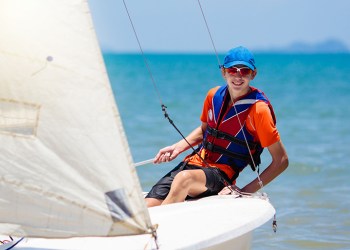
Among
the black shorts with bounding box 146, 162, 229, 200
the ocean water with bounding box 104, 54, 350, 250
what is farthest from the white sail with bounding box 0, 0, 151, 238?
the black shorts with bounding box 146, 162, 229, 200

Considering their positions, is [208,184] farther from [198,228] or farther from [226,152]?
[198,228]

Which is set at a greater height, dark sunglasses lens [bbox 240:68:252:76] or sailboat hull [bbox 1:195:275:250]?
dark sunglasses lens [bbox 240:68:252:76]

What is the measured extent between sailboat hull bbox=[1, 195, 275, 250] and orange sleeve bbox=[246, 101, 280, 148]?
1.23 ft

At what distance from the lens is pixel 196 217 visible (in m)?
4.54

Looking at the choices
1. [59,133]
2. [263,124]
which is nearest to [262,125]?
[263,124]

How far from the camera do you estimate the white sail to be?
3531mm

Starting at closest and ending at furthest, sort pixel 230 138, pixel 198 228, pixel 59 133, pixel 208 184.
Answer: pixel 59 133 → pixel 198 228 → pixel 208 184 → pixel 230 138

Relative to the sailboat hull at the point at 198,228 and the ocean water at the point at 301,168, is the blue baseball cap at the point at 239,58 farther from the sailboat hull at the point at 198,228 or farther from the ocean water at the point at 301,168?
the sailboat hull at the point at 198,228

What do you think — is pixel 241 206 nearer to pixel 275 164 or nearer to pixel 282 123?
pixel 275 164

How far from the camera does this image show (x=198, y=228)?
14.0 ft

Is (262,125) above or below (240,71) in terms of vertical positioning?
below

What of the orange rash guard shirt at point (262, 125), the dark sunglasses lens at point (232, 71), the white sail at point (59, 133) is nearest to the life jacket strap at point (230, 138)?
the orange rash guard shirt at point (262, 125)

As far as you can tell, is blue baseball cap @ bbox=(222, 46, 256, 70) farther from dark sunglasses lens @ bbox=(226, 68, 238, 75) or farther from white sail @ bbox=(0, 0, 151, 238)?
white sail @ bbox=(0, 0, 151, 238)

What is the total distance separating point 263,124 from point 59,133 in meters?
1.79
